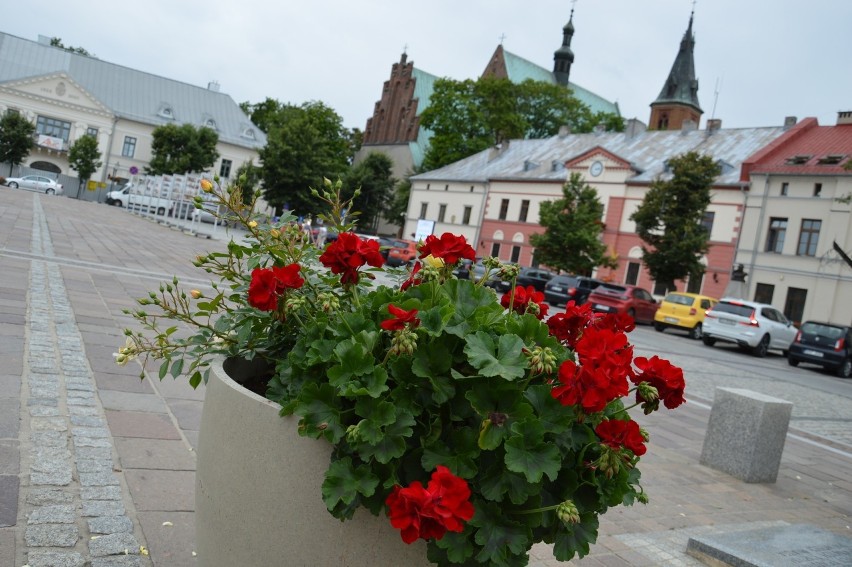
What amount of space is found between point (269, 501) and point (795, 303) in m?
39.4

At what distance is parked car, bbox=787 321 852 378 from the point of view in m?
21.0

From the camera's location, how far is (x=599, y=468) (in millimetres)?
1863

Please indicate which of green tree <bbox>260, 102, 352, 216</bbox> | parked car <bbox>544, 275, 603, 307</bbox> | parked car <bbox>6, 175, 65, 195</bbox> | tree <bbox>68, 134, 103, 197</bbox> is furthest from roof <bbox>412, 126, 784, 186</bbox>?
parked car <bbox>6, 175, 65, 195</bbox>

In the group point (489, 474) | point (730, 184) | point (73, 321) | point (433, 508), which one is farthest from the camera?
point (730, 184)

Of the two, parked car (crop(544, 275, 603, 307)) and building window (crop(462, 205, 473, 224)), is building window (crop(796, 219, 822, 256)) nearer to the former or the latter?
parked car (crop(544, 275, 603, 307))

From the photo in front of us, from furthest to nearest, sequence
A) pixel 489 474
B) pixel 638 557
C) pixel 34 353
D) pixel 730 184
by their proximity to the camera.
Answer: pixel 730 184 < pixel 34 353 < pixel 638 557 < pixel 489 474

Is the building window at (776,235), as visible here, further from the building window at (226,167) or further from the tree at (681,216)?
the building window at (226,167)

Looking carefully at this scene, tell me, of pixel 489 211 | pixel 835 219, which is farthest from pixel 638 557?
pixel 489 211

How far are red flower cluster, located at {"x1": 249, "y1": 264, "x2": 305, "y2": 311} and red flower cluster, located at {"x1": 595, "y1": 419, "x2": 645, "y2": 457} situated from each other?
88cm

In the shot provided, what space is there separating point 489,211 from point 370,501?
53241mm

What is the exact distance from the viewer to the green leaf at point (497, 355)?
5.66 ft

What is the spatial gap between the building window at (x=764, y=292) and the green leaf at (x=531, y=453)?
39815 mm

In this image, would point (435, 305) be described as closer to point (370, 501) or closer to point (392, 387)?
point (392, 387)

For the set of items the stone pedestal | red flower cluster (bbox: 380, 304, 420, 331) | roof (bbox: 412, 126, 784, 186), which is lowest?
the stone pedestal
